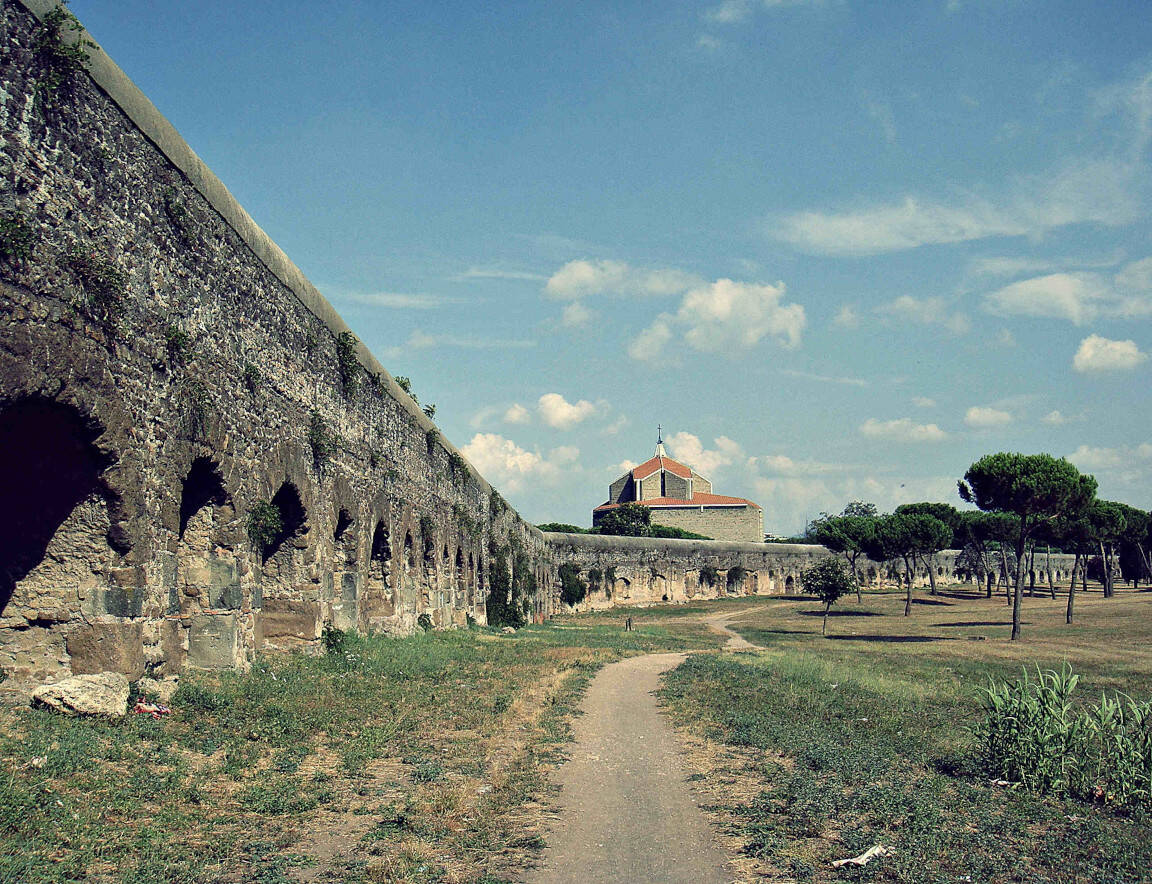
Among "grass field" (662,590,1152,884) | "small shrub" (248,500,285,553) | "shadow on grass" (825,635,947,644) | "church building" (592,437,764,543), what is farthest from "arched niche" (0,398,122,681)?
"church building" (592,437,764,543)

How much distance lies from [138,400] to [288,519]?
5.03 m

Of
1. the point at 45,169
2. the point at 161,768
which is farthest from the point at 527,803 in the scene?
the point at 45,169

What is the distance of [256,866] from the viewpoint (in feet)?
16.3

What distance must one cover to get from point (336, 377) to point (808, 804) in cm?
1056

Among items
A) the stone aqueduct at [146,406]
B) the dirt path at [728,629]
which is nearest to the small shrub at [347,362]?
the stone aqueduct at [146,406]

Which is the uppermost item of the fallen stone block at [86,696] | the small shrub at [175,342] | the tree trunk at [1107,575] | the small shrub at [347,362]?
the small shrub at [347,362]

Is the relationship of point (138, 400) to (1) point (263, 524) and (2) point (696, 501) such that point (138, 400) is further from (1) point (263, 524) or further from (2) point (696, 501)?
(2) point (696, 501)

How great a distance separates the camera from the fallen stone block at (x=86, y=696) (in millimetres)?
6824

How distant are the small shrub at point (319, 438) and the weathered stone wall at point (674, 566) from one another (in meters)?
28.3

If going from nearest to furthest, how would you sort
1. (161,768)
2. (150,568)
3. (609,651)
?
(161,768) → (150,568) → (609,651)

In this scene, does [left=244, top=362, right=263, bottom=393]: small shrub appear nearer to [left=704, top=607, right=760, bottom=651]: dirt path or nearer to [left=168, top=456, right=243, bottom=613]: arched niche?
[left=168, top=456, right=243, bottom=613]: arched niche

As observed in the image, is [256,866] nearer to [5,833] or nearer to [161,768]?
[5,833]

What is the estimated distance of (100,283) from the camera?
24.6 feet

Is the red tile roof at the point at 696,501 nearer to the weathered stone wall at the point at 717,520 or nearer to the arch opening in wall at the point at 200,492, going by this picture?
the weathered stone wall at the point at 717,520
